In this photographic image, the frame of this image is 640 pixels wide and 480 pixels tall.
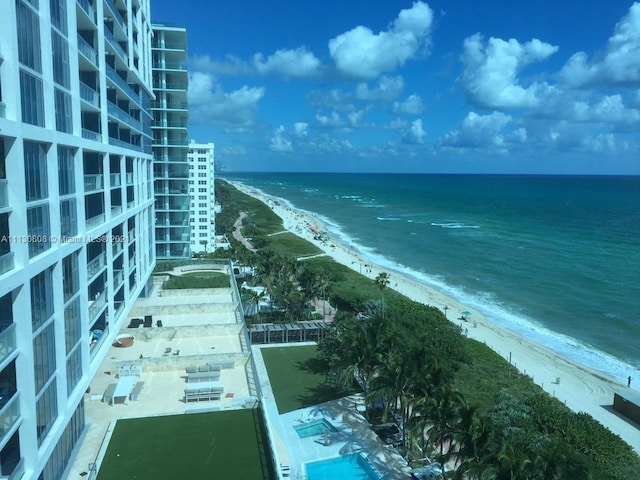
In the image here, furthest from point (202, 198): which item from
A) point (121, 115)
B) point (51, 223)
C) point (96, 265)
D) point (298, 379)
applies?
point (51, 223)

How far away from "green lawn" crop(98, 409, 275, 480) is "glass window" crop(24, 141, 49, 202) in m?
12.0

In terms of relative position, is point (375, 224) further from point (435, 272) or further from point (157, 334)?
point (157, 334)

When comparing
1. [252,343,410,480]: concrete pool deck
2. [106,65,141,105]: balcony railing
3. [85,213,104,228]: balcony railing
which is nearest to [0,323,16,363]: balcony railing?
[85,213,104,228]: balcony railing

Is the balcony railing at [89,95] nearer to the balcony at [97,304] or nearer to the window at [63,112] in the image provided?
the window at [63,112]

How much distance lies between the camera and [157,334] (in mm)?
35562

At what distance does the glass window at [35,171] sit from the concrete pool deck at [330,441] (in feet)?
44.4

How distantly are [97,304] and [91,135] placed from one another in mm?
8259

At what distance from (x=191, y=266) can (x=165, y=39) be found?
2389 cm

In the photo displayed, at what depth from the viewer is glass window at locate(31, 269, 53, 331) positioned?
15.7 m

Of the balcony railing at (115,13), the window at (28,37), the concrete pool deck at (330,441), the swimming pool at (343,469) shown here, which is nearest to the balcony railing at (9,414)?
the window at (28,37)

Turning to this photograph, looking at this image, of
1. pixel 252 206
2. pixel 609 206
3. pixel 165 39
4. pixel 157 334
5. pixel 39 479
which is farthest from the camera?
pixel 609 206

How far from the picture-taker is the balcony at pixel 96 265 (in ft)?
77.7

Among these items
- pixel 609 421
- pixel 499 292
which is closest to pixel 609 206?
pixel 499 292

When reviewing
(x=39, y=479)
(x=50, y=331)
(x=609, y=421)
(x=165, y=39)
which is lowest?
(x=609, y=421)
